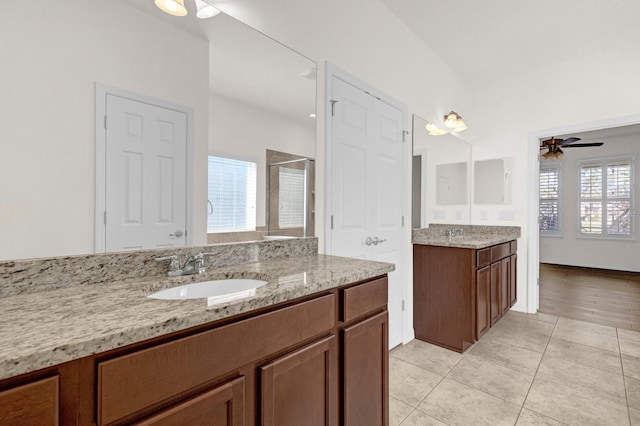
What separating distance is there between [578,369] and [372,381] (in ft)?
6.23

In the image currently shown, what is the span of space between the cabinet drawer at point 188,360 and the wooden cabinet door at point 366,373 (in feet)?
1.03

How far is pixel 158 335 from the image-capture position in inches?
28.4

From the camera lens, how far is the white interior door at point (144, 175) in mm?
1124

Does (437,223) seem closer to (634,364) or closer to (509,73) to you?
(634,364)

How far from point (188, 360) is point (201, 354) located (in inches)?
1.3

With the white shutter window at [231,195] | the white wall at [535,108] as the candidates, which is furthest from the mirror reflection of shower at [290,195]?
the white wall at [535,108]

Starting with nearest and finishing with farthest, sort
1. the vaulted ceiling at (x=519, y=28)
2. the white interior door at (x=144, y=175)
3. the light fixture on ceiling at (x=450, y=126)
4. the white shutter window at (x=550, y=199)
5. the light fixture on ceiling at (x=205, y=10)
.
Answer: the white interior door at (x=144, y=175), the light fixture on ceiling at (x=205, y=10), the vaulted ceiling at (x=519, y=28), the light fixture on ceiling at (x=450, y=126), the white shutter window at (x=550, y=199)

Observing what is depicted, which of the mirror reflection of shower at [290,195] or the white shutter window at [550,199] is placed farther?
the white shutter window at [550,199]

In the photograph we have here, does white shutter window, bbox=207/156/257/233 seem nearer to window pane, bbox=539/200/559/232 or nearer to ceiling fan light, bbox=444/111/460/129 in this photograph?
ceiling fan light, bbox=444/111/460/129

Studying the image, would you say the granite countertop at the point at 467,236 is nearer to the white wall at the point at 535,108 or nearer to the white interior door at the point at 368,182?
the white wall at the point at 535,108

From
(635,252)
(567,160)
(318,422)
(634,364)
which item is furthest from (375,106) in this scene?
(635,252)

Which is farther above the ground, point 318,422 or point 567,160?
point 567,160

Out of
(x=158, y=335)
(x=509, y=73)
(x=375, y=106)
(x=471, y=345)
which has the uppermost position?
(x=509, y=73)

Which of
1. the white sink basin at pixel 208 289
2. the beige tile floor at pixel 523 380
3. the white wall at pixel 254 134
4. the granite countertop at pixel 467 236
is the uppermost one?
the white wall at pixel 254 134
